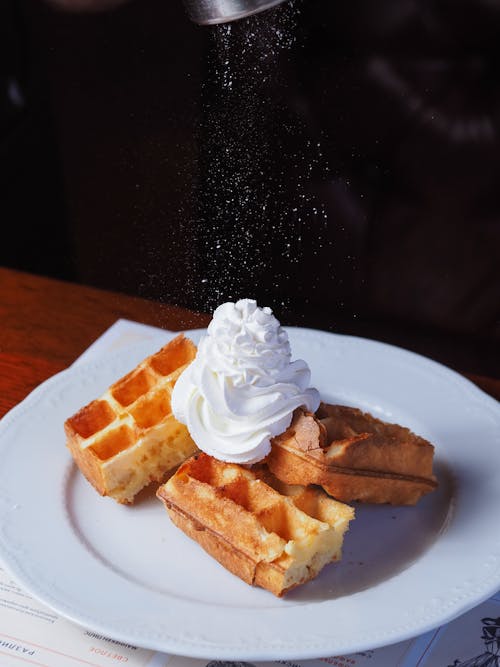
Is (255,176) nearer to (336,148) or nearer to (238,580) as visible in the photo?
(336,148)

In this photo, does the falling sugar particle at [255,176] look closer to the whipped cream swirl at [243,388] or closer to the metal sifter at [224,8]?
the whipped cream swirl at [243,388]

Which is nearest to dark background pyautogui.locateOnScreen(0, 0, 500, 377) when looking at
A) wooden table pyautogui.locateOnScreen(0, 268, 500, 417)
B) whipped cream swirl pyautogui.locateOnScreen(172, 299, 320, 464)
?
wooden table pyautogui.locateOnScreen(0, 268, 500, 417)

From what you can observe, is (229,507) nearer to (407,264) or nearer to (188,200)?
(407,264)

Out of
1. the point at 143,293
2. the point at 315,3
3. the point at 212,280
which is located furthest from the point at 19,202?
the point at 315,3

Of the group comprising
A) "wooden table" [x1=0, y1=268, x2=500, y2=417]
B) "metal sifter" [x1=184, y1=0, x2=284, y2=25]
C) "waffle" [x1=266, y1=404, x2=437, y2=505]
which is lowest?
"wooden table" [x1=0, y1=268, x2=500, y2=417]

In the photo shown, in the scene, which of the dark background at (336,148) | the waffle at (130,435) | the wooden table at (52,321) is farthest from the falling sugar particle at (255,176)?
the waffle at (130,435)

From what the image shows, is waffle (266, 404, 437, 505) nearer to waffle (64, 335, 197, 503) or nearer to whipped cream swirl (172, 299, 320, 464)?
whipped cream swirl (172, 299, 320, 464)
